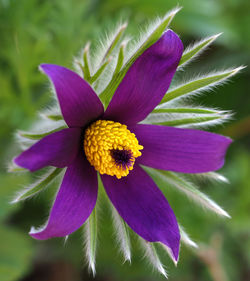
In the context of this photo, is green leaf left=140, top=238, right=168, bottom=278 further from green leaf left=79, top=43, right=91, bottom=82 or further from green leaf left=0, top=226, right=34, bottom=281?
green leaf left=0, top=226, right=34, bottom=281

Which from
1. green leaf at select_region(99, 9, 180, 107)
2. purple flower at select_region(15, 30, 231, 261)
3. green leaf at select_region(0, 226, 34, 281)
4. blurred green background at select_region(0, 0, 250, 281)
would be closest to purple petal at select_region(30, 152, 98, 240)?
purple flower at select_region(15, 30, 231, 261)

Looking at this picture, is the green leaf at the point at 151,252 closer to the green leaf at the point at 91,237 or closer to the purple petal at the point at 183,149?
the green leaf at the point at 91,237

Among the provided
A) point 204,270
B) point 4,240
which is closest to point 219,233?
point 204,270

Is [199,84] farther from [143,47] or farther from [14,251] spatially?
[14,251]

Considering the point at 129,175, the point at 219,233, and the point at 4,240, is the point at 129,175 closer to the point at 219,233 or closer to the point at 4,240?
the point at 4,240

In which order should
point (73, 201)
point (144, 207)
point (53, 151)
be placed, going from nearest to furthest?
point (53, 151) < point (73, 201) < point (144, 207)

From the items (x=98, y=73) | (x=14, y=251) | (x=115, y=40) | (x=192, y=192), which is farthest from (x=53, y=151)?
(x=14, y=251)

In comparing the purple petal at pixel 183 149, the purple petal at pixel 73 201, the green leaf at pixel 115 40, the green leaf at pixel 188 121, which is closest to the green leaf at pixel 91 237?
the purple petal at pixel 73 201
